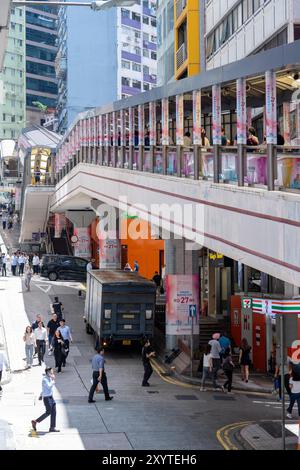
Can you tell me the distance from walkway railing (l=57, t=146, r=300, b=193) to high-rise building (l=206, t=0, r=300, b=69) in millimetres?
6851

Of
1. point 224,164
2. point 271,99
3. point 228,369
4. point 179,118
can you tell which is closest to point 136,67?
point 179,118

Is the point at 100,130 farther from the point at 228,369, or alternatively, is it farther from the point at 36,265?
the point at 228,369

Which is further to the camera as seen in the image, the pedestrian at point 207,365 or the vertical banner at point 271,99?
the pedestrian at point 207,365

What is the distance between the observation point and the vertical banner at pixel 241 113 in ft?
53.8


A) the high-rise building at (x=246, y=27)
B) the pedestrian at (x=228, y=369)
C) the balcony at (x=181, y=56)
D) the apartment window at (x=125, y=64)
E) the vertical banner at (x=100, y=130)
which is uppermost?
the apartment window at (x=125, y=64)

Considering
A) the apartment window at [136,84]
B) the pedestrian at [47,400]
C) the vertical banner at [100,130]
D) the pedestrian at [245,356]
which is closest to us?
the pedestrian at [47,400]

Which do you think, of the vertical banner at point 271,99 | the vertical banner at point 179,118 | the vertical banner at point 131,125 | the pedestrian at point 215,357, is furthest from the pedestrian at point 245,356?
the vertical banner at point 271,99

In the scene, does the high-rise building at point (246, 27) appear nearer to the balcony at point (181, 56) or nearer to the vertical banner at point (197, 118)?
the balcony at point (181, 56)

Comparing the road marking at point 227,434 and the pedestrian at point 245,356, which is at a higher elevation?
the pedestrian at point 245,356

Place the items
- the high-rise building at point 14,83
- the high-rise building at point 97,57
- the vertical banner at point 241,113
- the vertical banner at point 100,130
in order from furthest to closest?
the high-rise building at point 14,83 → the high-rise building at point 97,57 → the vertical banner at point 100,130 → the vertical banner at point 241,113

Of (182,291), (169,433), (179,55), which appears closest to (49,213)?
(179,55)

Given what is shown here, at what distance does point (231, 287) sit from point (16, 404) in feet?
55.9

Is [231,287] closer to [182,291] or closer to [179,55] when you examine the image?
[182,291]

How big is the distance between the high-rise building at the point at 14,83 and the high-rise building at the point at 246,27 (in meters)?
97.7
